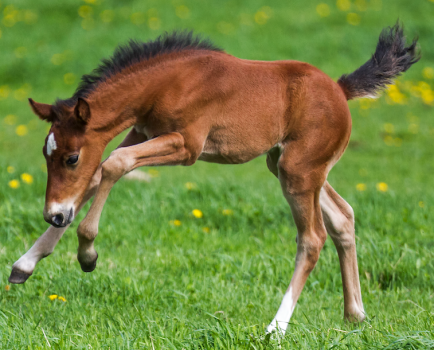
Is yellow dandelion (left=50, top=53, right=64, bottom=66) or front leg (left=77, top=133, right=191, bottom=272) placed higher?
front leg (left=77, top=133, right=191, bottom=272)

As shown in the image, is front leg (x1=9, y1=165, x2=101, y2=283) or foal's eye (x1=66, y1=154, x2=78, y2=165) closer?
foal's eye (x1=66, y1=154, x2=78, y2=165)

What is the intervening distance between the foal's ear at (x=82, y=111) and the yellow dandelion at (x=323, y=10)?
37.0 feet

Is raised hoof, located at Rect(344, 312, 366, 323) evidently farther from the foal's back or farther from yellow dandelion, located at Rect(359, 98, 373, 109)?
yellow dandelion, located at Rect(359, 98, 373, 109)

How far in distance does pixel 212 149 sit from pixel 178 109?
1.24 feet

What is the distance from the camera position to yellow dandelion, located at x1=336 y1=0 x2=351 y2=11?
13672mm

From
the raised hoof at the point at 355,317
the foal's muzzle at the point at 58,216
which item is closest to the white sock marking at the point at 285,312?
the raised hoof at the point at 355,317

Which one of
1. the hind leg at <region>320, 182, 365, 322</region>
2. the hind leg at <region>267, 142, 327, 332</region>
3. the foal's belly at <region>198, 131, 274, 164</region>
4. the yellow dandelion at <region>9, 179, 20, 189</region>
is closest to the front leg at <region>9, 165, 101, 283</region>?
the foal's belly at <region>198, 131, 274, 164</region>

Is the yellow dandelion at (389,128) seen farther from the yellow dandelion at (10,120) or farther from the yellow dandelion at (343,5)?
the yellow dandelion at (10,120)

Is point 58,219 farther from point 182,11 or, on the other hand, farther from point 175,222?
point 182,11

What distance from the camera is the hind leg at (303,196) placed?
3.59 metres

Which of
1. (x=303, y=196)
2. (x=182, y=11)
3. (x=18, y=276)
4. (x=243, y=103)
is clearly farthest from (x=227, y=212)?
(x=182, y=11)

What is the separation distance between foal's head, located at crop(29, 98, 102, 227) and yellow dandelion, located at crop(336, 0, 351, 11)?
38.4ft

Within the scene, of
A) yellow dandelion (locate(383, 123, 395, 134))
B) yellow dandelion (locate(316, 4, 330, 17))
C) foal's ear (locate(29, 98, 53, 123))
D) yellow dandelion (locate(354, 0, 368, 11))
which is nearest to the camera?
foal's ear (locate(29, 98, 53, 123))

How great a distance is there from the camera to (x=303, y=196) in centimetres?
362
